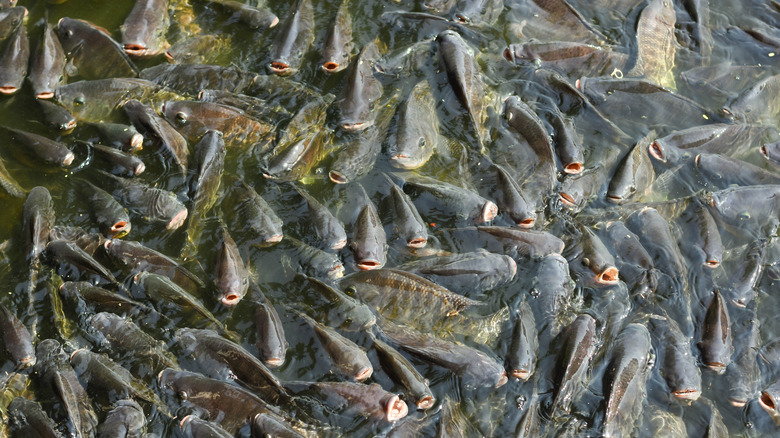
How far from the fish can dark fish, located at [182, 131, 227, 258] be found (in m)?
1.32

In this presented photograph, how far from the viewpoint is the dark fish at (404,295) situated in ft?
16.4

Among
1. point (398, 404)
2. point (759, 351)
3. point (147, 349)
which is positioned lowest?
point (759, 351)

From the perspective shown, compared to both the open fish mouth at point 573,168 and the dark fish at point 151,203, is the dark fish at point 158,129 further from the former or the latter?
the open fish mouth at point 573,168

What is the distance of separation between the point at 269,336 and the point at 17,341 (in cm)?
168

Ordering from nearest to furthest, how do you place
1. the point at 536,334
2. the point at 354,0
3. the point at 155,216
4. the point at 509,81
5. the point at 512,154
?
1. the point at 536,334
2. the point at 155,216
3. the point at 512,154
4. the point at 509,81
5. the point at 354,0

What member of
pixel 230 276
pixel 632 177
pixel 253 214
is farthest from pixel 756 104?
pixel 230 276

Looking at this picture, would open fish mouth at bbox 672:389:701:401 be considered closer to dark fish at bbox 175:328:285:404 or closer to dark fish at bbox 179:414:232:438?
dark fish at bbox 175:328:285:404

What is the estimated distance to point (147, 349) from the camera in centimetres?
468

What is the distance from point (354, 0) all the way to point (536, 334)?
419 centimetres

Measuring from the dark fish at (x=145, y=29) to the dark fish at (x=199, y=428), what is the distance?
3814mm

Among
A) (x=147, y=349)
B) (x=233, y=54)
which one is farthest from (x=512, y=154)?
(x=147, y=349)

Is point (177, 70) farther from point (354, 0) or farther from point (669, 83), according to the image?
point (669, 83)

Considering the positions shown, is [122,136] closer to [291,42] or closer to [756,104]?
[291,42]

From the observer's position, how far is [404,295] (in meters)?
5.00
